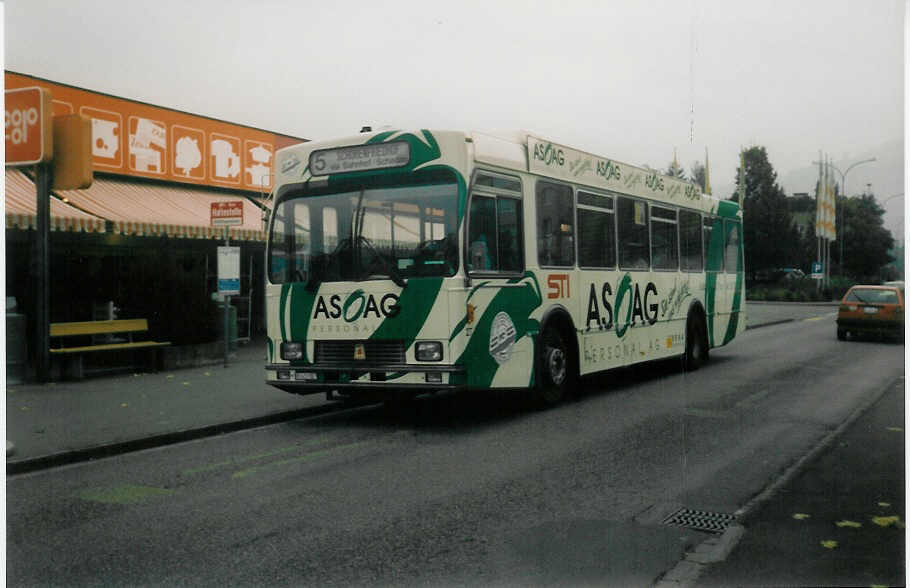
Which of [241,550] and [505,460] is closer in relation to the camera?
[241,550]

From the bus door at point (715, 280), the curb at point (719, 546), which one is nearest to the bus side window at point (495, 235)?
the curb at point (719, 546)

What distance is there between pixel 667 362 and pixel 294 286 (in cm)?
853

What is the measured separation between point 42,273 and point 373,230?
567 centimetres

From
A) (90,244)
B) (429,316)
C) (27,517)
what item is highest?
(90,244)

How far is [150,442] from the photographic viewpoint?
8492 mm

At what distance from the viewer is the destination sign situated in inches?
354

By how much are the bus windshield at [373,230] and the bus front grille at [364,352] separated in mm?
637

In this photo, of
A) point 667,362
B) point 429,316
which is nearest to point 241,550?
point 429,316

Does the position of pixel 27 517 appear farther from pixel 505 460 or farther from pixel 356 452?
pixel 505 460

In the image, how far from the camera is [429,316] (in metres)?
8.82

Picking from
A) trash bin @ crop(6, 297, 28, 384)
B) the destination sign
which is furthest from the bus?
trash bin @ crop(6, 297, 28, 384)

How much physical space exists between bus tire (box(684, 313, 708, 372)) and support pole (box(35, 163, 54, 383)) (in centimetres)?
934

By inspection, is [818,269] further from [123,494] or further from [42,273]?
[42,273]

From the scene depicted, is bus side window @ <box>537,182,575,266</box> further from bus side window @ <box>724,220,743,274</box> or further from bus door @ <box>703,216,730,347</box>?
bus side window @ <box>724,220,743,274</box>
